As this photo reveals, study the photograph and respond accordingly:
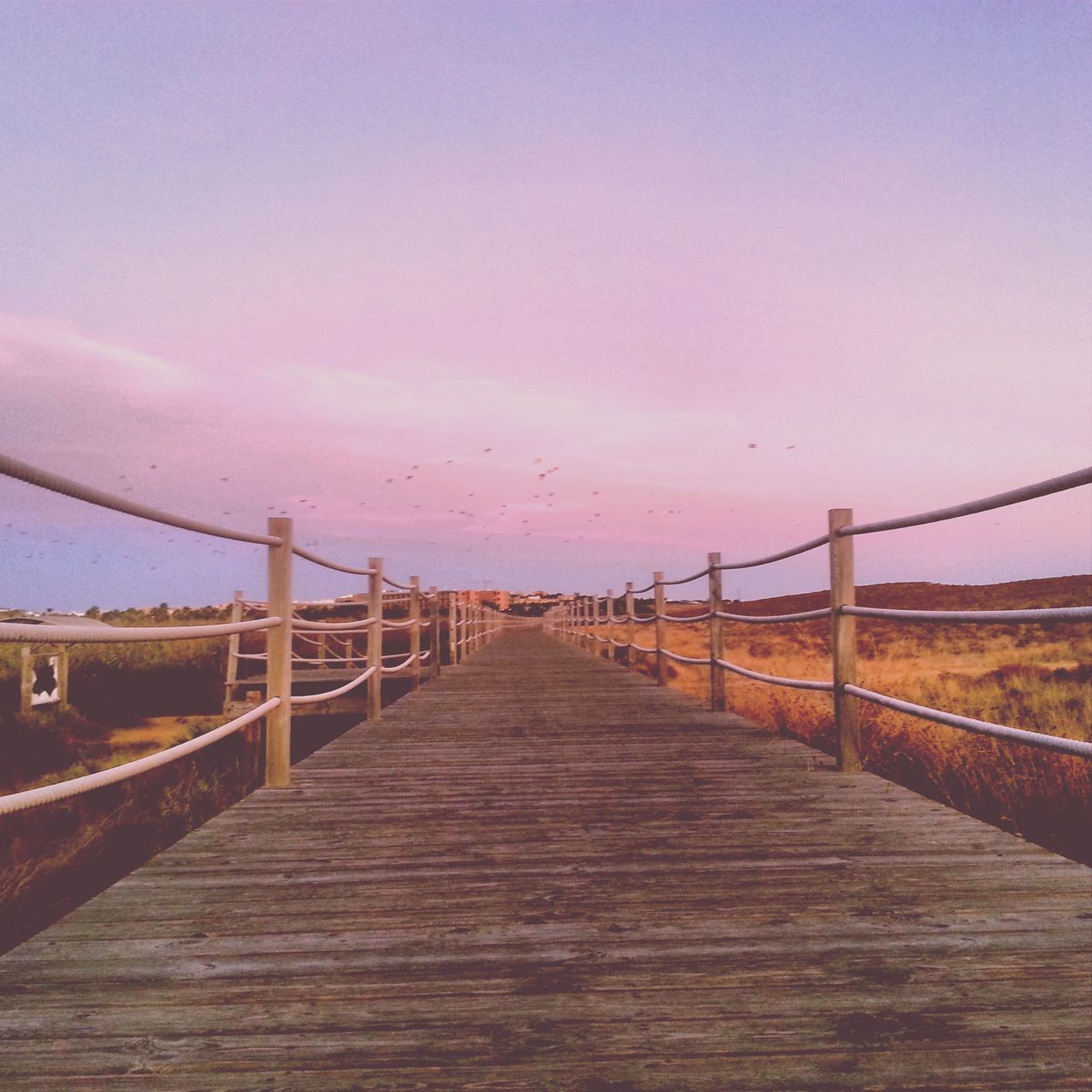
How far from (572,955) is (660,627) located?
21.2 feet

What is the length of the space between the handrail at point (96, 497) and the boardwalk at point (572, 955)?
1.04m

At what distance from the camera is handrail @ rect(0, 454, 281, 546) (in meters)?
2.09

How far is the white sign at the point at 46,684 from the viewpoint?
1149 cm

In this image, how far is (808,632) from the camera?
32.2m

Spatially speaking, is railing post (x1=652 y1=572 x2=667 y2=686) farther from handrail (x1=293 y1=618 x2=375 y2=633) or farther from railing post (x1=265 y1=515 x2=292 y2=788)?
railing post (x1=265 y1=515 x2=292 y2=788)

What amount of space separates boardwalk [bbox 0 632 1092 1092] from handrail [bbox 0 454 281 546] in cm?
104

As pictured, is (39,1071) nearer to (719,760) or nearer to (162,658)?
(719,760)

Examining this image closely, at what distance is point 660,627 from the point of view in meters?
8.40

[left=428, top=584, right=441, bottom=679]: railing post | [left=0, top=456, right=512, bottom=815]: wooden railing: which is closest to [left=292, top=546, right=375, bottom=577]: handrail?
[left=0, top=456, right=512, bottom=815]: wooden railing

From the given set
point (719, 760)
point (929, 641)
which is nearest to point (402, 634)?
point (929, 641)

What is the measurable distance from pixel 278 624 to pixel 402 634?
20.6m

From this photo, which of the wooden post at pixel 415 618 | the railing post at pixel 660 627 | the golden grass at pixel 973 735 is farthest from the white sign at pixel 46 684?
the golden grass at pixel 973 735

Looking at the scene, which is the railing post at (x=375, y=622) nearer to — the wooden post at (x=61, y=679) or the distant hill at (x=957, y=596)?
the wooden post at (x=61, y=679)

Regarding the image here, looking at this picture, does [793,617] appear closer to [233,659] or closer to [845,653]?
[845,653]
